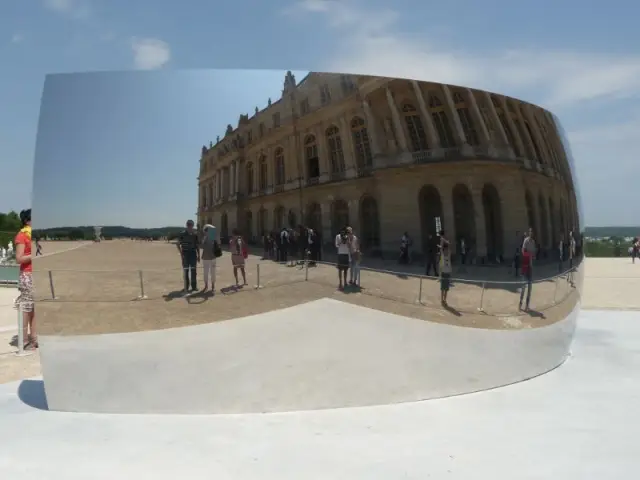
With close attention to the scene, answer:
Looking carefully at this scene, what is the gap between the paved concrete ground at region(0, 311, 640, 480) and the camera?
13.2 ft

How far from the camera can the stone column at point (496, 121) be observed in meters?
5.73

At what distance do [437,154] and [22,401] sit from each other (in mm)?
5514

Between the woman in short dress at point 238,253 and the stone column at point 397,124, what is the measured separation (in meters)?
1.80

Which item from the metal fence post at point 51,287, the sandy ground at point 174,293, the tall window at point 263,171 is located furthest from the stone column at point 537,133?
the metal fence post at point 51,287

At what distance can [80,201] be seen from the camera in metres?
5.46

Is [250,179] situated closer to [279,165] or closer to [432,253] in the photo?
[279,165]

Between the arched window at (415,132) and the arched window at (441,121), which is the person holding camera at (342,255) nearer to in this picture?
the arched window at (415,132)

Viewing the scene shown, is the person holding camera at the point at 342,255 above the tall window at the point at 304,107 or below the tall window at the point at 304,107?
below

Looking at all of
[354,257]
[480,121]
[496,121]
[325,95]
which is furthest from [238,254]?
[496,121]

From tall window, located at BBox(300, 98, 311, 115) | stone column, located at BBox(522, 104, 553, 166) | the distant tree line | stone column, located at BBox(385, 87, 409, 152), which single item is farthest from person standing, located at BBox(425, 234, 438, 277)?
the distant tree line

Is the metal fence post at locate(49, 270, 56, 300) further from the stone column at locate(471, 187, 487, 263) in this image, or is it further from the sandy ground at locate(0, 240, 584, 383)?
the stone column at locate(471, 187, 487, 263)

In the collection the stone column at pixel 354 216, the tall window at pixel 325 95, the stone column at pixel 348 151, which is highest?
the tall window at pixel 325 95

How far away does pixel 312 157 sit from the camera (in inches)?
206

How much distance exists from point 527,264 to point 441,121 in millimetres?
1887
